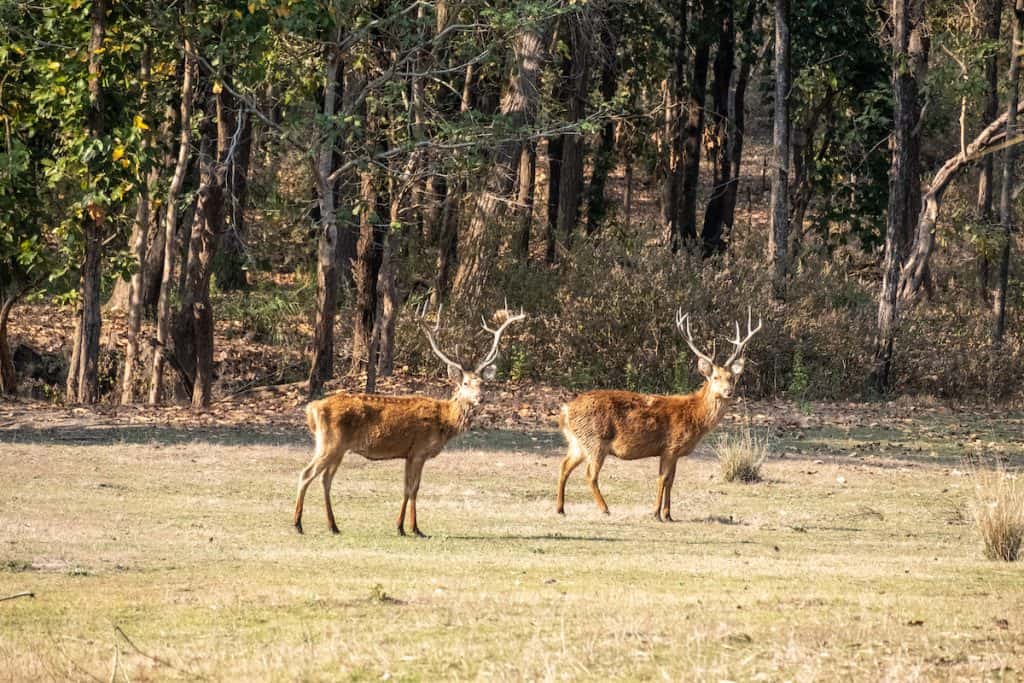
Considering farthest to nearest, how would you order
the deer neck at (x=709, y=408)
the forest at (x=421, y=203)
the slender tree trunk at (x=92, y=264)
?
the forest at (x=421, y=203), the slender tree trunk at (x=92, y=264), the deer neck at (x=709, y=408)

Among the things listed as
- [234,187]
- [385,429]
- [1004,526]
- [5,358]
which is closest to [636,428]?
[385,429]

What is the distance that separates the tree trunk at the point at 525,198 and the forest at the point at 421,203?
74mm

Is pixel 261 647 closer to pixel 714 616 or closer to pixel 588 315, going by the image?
pixel 714 616

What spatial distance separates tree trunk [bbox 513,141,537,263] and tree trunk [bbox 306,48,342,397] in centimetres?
439

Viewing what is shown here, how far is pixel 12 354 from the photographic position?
100 feet

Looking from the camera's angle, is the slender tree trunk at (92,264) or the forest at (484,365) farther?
the slender tree trunk at (92,264)

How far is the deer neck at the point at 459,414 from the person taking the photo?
44.6 ft

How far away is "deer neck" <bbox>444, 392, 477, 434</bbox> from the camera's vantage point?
13586 millimetres

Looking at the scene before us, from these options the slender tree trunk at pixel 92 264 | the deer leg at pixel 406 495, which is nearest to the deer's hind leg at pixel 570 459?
the deer leg at pixel 406 495

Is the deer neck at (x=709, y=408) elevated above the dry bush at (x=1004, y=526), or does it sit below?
above

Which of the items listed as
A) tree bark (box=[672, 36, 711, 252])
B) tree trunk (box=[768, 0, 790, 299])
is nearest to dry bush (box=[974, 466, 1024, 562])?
tree trunk (box=[768, 0, 790, 299])

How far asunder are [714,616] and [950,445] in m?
14.1

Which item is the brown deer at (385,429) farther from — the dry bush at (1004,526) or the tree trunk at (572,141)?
the tree trunk at (572,141)

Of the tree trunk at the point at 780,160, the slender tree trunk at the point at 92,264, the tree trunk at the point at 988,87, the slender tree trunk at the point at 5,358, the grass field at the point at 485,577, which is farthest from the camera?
the tree trunk at the point at 988,87
